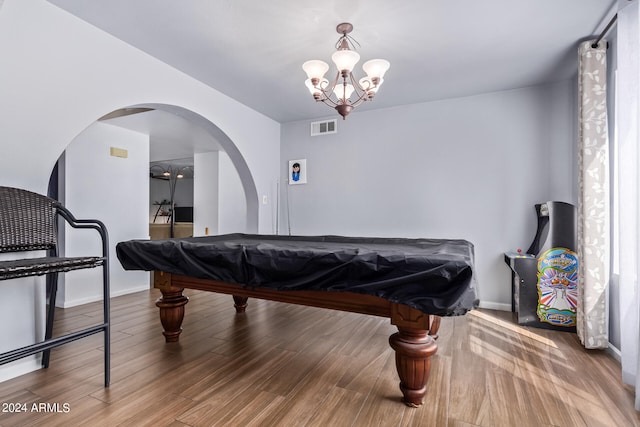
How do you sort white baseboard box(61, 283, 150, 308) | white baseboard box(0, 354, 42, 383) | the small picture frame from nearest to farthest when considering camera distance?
white baseboard box(0, 354, 42, 383) < white baseboard box(61, 283, 150, 308) < the small picture frame

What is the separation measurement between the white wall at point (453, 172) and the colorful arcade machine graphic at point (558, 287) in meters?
0.52

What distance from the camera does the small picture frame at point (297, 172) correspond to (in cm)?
450

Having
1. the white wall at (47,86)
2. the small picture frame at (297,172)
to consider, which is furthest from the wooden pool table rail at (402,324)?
the small picture frame at (297,172)

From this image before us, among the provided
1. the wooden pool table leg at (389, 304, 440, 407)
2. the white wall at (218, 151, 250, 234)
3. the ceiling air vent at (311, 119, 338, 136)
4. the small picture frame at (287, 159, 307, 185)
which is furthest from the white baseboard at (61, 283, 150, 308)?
the wooden pool table leg at (389, 304, 440, 407)

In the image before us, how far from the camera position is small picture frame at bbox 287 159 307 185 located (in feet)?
14.8

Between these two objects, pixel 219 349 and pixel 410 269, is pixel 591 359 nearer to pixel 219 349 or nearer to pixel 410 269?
pixel 410 269

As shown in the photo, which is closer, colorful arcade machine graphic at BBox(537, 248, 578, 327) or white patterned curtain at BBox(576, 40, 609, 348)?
white patterned curtain at BBox(576, 40, 609, 348)

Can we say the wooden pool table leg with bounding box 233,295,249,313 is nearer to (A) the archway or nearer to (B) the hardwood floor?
(B) the hardwood floor

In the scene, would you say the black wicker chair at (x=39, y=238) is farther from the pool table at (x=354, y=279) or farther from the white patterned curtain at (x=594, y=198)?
the white patterned curtain at (x=594, y=198)

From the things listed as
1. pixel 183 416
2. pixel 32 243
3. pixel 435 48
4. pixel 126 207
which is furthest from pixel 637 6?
pixel 126 207

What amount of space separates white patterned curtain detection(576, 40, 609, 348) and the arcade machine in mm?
332

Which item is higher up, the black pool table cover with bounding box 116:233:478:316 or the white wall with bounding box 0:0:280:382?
the white wall with bounding box 0:0:280:382

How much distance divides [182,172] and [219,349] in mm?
7007

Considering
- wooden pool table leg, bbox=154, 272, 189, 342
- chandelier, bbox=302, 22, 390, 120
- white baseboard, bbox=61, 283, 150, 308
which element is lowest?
white baseboard, bbox=61, 283, 150, 308
